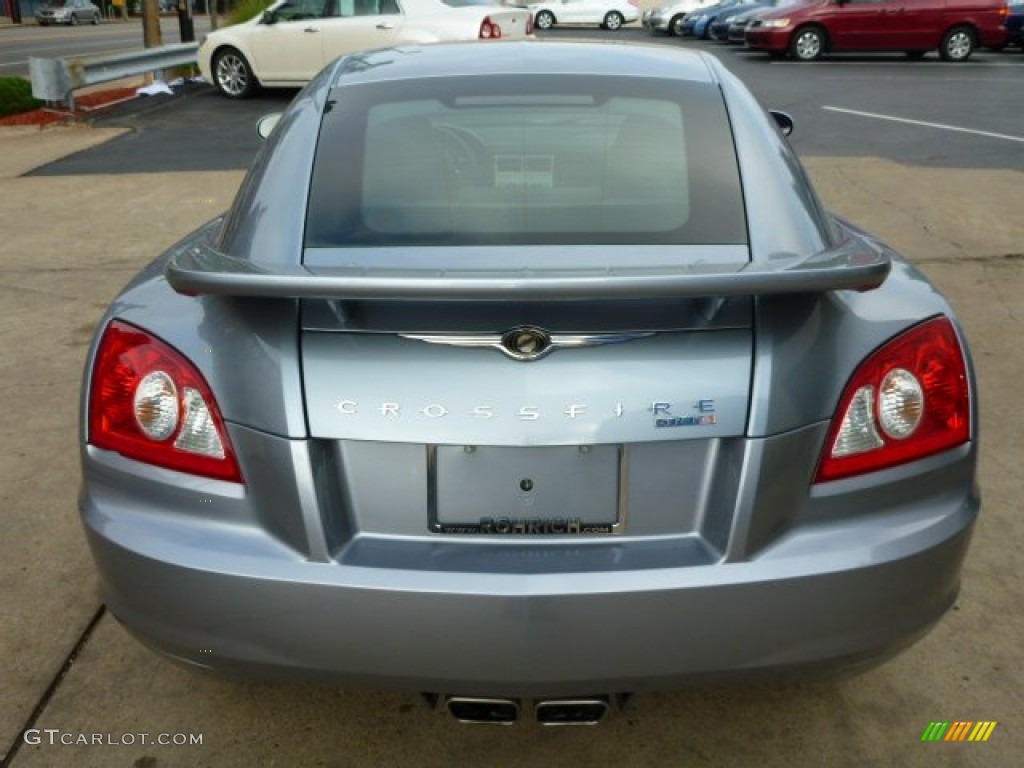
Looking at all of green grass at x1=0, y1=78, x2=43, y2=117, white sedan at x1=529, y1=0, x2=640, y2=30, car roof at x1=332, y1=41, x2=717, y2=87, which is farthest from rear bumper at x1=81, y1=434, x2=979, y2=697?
white sedan at x1=529, y1=0, x2=640, y2=30

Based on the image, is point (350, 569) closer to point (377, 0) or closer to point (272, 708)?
point (272, 708)

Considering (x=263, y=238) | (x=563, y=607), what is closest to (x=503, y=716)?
(x=563, y=607)

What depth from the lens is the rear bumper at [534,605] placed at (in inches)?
82.8

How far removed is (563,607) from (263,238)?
105 centimetres

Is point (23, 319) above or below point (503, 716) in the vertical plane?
below

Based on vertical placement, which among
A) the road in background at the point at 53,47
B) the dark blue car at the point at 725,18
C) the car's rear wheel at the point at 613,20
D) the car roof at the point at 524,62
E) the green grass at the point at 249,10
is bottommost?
the road in background at the point at 53,47

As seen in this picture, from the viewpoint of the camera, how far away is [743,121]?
2.88m

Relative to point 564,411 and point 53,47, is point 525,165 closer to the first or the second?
point 564,411

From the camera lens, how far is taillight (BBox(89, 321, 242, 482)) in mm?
2277

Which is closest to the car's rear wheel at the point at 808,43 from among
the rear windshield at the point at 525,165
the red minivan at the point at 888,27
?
the red minivan at the point at 888,27

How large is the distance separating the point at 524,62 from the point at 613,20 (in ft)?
129

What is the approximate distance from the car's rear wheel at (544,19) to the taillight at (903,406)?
127ft

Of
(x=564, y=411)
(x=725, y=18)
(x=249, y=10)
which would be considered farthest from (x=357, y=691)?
(x=725, y=18)

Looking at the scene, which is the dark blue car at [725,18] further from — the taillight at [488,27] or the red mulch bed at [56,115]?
the red mulch bed at [56,115]
